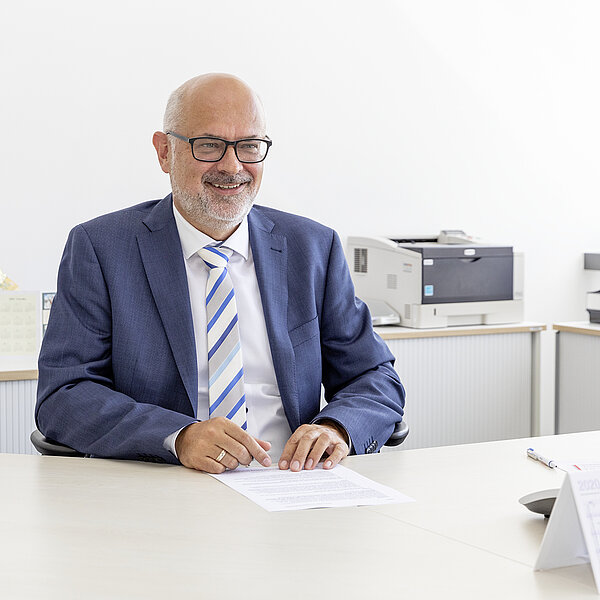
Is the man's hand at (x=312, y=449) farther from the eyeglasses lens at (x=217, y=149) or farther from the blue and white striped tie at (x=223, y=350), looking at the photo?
the eyeglasses lens at (x=217, y=149)

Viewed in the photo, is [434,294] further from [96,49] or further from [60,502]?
[60,502]

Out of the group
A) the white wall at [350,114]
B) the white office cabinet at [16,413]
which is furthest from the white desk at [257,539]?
the white wall at [350,114]

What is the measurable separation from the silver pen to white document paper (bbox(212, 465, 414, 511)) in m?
0.34

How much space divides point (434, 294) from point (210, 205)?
1.97 m

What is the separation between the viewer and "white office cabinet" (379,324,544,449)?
3654 millimetres

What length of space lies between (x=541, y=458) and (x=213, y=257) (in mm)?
803

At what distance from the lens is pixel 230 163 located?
76.0 inches

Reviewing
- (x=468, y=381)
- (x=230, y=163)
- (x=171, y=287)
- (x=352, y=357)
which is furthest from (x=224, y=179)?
(x=468, y=381)

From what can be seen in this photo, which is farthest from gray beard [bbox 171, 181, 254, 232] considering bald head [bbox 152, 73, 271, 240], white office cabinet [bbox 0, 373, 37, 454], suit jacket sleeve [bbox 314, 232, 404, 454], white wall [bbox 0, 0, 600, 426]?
white wall [bbox 0, 0, 600, 426]

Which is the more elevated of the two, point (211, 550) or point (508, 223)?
point (508, 223)

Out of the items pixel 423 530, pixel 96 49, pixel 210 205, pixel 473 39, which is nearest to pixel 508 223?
pixel 473 39

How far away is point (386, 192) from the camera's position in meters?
4.30

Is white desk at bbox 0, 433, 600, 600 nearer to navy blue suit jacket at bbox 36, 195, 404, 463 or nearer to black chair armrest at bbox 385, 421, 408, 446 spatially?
navy blue suit jacket at bbox 36, 195, 404, 463

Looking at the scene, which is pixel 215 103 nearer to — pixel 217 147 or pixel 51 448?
pixel 217 147
